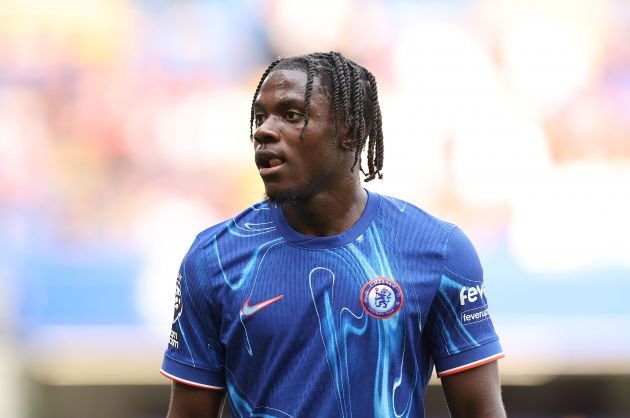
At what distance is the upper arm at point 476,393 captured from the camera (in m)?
3.57

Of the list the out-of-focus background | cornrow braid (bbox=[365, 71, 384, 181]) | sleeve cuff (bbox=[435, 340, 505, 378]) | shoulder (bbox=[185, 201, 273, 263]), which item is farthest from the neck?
the out-of-focus background

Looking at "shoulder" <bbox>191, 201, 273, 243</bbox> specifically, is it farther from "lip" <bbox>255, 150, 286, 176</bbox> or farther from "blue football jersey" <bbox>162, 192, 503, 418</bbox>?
"lip" <bbox>255, 150, 286, 176</bbox>

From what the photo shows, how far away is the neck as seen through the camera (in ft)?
11.9

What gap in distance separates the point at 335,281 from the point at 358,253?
0.12 m

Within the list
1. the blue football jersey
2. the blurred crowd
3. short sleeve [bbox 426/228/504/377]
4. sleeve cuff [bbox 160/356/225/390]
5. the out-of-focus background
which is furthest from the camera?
the blurred crowd

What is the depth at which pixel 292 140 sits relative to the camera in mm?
3498

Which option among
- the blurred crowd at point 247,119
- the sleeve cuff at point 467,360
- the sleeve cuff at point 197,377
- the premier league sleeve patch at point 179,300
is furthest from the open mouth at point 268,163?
the blurred crowd at point 247,119

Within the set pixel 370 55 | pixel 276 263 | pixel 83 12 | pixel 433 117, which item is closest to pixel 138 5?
pixel 83 12

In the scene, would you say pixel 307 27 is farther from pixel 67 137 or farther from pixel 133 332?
pixel 133 332

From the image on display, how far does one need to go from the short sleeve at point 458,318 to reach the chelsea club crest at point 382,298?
138 mm

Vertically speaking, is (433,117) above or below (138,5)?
below

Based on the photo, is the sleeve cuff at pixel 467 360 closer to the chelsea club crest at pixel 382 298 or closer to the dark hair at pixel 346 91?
the chelsea club crest at pixel 382 298

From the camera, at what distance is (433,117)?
9.37 m

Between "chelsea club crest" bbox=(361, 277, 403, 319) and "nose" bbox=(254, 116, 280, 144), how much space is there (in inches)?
20.5
